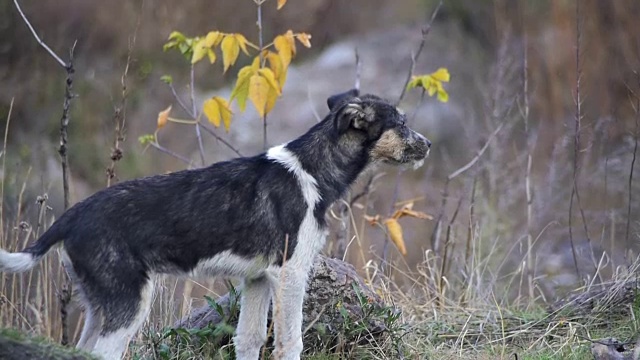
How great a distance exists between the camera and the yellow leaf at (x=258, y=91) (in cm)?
713

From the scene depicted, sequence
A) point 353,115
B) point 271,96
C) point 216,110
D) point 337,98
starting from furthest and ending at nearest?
point 216,110 → point 271,96 → point 337,98 → point 353,115

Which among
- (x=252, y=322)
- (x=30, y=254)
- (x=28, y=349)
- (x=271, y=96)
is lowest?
(x=252, y=322)

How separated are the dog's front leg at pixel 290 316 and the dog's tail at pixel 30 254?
123 centimetres

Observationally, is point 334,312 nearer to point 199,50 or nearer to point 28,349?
point 199,50

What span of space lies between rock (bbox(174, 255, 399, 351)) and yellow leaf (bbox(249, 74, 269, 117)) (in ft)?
3.48

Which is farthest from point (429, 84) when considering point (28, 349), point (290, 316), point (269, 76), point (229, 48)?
point (28, 349)

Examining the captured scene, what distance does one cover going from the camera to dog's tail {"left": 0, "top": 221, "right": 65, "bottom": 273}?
572 centimetres

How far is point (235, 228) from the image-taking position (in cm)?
621

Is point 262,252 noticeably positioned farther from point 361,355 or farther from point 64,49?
point 64,49

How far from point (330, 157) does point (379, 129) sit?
0.35 meters

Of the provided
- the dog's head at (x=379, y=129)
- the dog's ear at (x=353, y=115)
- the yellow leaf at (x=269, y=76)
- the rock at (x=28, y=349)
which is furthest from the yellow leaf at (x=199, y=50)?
the rock at (x=28, y=349)

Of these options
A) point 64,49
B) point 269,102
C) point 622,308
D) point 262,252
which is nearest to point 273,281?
point 262,252

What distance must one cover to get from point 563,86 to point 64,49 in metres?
7.33

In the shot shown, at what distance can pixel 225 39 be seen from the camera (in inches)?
287
